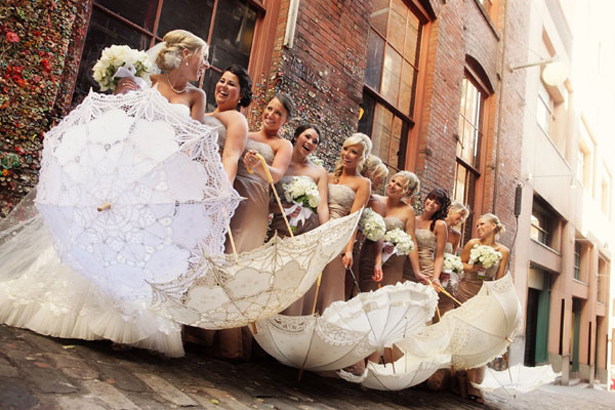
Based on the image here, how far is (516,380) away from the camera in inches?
184

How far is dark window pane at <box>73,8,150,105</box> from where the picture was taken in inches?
157

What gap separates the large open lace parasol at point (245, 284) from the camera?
89.7 inches

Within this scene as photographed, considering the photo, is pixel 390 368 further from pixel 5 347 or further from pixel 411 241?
pixel 5 347

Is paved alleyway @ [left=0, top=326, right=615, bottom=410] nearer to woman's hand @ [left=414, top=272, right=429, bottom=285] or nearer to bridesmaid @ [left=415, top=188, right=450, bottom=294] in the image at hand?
woman's hand @ [left=414, top=272, right=429, bottom=285]

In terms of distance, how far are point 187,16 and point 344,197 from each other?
2.41 meters

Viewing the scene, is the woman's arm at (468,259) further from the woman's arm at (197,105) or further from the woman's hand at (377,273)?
the woman's arm at (197,105)

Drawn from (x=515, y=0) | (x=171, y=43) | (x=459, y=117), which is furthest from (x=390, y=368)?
(x=515, y=0)

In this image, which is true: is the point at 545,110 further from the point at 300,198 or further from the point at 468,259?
the point at 300,198

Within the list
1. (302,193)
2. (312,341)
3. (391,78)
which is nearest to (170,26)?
(302,193)

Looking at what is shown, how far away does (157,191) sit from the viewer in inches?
87.8

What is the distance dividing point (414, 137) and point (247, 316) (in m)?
6.24

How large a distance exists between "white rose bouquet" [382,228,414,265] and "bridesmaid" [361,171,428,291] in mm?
61

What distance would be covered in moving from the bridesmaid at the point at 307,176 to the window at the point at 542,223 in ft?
35.2

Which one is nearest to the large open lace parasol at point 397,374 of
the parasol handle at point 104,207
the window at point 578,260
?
the parasol handle at point 104,207
